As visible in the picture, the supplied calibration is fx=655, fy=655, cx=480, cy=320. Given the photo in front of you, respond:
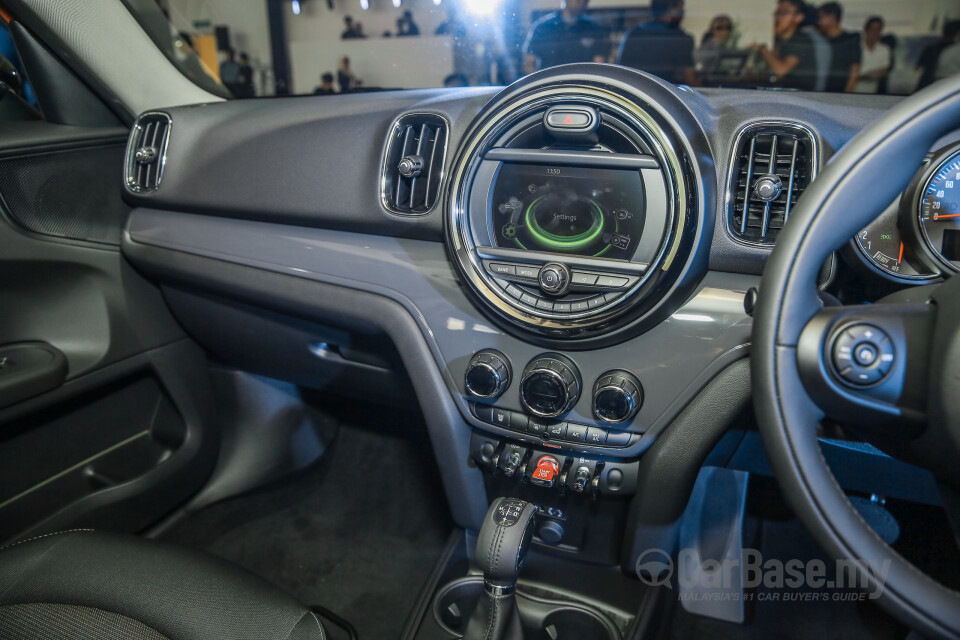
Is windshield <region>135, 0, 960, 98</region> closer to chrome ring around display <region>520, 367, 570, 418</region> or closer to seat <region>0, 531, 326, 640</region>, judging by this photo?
chrome ring around display <region>520, 367, 570, 418</region>

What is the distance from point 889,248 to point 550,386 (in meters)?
Result: 0.57

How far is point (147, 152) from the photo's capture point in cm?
169

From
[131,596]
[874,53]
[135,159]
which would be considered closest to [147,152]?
[135,159]

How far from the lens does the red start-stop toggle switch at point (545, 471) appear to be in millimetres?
1224

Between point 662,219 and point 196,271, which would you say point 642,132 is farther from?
point 196,271

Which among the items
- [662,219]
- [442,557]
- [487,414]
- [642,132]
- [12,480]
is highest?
[642,132]

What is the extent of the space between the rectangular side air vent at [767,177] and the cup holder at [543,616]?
78 cm

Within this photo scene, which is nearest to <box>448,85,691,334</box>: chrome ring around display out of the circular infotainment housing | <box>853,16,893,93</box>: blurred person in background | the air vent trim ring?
the circular infotainment housing

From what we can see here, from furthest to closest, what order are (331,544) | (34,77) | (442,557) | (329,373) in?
(331,544) → (329,373) → (34,77) → (442,557)

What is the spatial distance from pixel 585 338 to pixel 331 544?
1.17 meters

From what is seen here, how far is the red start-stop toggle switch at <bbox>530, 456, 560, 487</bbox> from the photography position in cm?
122

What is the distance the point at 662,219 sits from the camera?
103 centimetres

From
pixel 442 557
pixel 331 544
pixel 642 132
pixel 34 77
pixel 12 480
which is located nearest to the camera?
pixel 642 132

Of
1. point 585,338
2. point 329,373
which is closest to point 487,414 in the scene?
point 585,338
